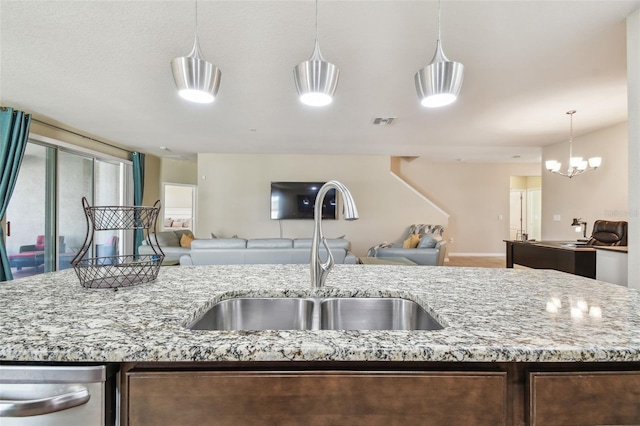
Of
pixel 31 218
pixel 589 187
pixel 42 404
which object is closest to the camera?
pixel 42 404

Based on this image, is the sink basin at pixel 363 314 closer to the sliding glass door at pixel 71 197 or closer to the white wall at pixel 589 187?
the white wall at pixel 589 187

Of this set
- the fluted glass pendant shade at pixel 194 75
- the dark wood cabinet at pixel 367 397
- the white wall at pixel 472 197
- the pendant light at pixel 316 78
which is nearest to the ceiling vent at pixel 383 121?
the pendant light at pixel 316 78

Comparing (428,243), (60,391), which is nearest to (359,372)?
(60,391)

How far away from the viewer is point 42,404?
1.86ft

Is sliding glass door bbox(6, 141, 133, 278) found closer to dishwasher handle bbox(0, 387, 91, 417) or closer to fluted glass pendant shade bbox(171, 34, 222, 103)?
fluted glass pendant shade bbox(171, 34, 222, 103)

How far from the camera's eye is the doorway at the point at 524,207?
8156 millimetres

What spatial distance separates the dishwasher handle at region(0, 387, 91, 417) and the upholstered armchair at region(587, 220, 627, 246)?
4.77 m

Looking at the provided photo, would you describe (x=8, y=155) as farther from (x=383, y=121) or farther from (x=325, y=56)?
(x=383, y=121)

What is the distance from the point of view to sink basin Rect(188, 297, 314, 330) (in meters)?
1.05

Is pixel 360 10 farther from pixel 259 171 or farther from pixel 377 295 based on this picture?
pixel 259 171

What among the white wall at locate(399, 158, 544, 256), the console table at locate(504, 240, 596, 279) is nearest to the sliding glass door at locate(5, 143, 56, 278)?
the console table at locate(504, 240, 596, 279)

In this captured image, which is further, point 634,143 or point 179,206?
point 179,206

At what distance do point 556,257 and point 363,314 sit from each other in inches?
133

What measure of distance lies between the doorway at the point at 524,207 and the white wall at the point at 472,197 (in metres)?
0.67
